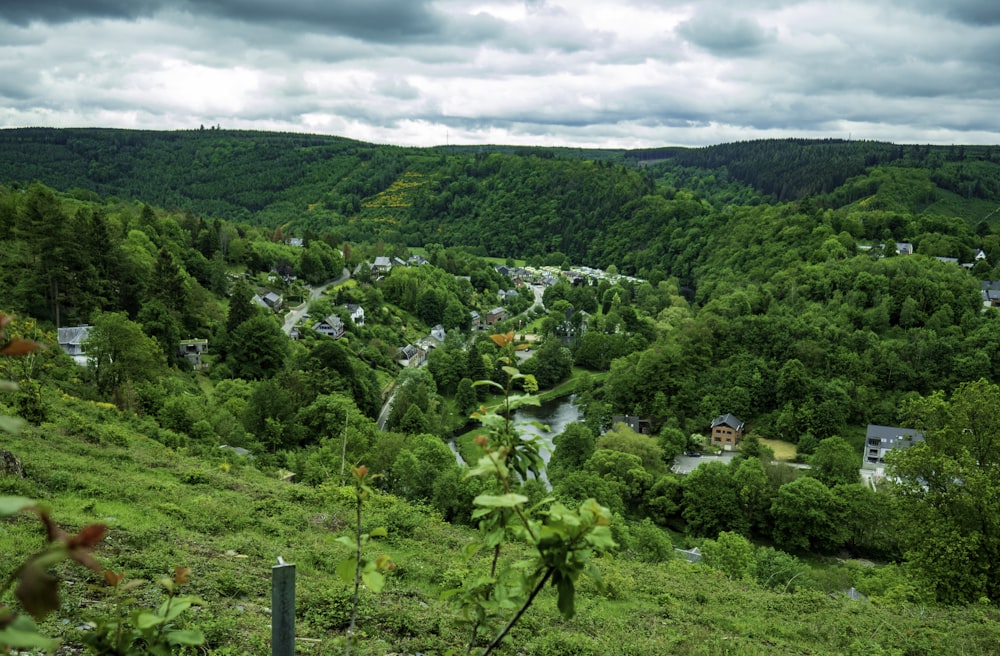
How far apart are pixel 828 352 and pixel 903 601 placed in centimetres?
4277

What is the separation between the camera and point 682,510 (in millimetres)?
34125

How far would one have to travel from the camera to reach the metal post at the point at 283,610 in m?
2.46

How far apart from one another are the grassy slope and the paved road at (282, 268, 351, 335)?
39.1 m

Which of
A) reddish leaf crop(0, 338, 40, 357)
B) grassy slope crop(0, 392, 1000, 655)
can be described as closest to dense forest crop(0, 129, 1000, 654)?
grassy slope crop(0, 392, 1000, 655)

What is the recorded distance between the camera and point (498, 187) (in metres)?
164

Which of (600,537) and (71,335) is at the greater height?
(600,537)

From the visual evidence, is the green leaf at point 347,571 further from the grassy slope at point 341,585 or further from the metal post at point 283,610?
the grassy slope at point 341,585

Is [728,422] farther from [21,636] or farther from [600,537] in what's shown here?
[21,636]

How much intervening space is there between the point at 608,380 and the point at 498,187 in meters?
116

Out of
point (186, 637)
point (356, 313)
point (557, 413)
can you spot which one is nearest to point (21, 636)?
point (186, 637)

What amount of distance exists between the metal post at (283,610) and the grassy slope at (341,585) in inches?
160

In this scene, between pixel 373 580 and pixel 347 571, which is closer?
pixel 373 580

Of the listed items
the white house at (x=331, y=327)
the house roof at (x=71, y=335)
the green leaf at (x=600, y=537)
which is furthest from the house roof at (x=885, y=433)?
the house roof at (x=71, y=335)

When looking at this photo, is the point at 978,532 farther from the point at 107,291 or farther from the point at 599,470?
the point at 107,291
